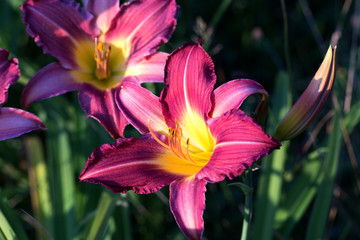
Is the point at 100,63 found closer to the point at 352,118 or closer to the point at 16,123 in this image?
the point at 16,123

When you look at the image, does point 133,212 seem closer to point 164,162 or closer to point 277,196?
point 277,196

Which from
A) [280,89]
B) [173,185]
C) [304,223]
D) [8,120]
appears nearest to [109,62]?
[8,120]

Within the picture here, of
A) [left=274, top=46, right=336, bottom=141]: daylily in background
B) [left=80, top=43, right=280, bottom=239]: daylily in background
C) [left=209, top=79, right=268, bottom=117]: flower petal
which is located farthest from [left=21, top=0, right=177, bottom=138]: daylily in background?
[left=274, top=46, right=336, bottom=141]: daylily in background

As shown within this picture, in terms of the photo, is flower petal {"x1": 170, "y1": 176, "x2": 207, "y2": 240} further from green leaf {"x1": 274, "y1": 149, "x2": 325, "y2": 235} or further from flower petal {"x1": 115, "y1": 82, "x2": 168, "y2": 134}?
green leaf {"x1": 274, "y1": 149, "x2": 325, "y2": 235}

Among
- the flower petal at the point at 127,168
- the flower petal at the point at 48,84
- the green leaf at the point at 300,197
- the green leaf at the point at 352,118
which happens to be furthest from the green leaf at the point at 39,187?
the green leaf at the point at 352,118

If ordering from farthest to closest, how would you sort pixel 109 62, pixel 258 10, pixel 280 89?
pixel 258 10 → pixel 280 89 → pixel 109 62

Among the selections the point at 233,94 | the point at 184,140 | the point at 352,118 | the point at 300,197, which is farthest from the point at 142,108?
the point at 352,118
